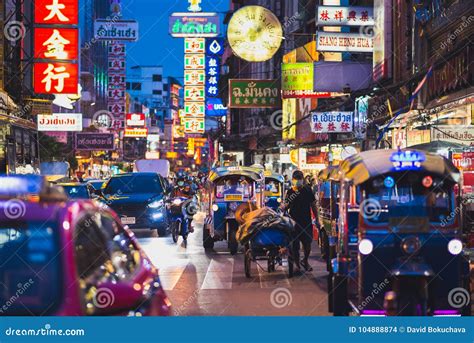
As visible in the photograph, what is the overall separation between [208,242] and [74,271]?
1588 centimetres

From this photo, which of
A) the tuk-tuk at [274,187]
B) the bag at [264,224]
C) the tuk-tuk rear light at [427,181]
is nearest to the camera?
the tuk-tuk rear light at [427,181]

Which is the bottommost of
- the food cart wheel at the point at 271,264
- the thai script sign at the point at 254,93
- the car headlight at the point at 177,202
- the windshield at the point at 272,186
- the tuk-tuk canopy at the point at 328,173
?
the food cart wheel at the point at 271,264

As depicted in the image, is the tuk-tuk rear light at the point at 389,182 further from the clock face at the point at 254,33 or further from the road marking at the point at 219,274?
the clock face at the point at 254,33

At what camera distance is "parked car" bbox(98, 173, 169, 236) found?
80.7 feet

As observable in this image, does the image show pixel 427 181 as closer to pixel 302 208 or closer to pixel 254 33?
pixel 302 208

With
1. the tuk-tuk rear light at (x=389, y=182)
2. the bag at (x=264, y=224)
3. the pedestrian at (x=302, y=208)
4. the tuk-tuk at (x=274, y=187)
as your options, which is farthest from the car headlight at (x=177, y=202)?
the tuk-tuk rear light at (x=389, y=182)

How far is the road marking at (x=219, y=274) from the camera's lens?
14664 mm

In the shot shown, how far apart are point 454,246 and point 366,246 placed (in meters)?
0.99

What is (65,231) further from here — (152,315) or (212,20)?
(212,20)

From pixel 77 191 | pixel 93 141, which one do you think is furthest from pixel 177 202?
pixel 93 141

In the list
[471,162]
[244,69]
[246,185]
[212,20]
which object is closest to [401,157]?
[471,162]

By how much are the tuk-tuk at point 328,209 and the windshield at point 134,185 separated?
7475mm

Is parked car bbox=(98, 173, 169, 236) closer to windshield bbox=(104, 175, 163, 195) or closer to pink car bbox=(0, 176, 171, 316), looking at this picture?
windshield bbox=(104, 175, 163, 195)

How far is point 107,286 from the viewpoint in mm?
5855
